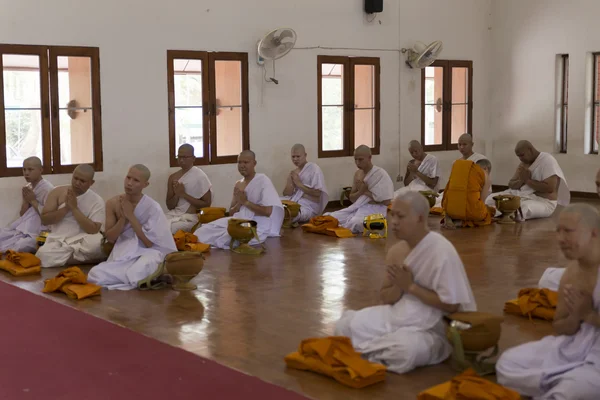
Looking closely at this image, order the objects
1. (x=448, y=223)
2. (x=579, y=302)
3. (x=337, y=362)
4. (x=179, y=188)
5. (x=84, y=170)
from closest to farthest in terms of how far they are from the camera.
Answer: (x=579, y=302)
(x=337, y=362)
(x=84, y=170)
(x=179, y=188)
(x=448, y=223)

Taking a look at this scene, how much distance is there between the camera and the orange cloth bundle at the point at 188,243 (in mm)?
9742

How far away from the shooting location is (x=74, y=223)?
9219 mm

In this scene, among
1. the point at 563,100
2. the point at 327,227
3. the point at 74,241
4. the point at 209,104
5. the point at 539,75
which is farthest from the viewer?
the point at 539,75

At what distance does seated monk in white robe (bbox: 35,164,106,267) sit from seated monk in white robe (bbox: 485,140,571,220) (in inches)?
236

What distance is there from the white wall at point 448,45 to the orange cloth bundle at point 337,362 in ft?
33.6

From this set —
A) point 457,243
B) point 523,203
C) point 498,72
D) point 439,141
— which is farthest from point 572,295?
point 498,72

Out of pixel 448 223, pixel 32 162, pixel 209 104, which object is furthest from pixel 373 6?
pixel 32 162

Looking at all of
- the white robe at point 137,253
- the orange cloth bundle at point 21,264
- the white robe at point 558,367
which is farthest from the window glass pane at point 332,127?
the white robe at point 558,367

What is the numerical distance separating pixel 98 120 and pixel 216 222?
2405mm

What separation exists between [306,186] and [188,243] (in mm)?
2756

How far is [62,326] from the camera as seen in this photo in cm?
638

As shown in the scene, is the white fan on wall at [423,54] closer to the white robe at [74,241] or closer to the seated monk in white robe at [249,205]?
the seated monk in white robe at [249,205]

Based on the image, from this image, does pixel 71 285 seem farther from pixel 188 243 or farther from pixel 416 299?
pixel 416 299

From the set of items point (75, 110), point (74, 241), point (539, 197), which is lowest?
point (74, 241)
